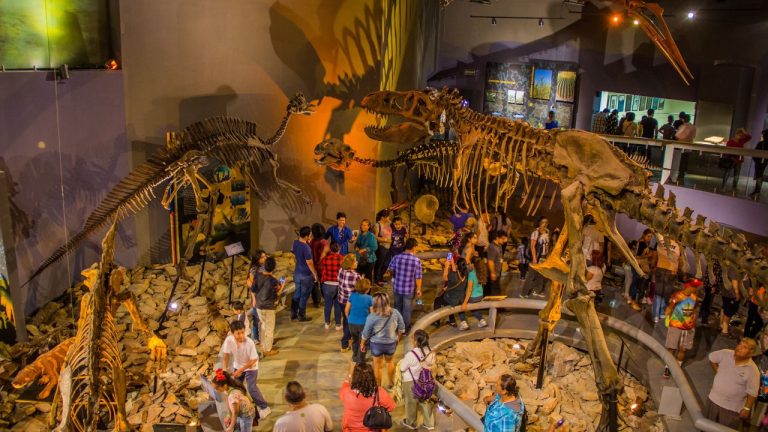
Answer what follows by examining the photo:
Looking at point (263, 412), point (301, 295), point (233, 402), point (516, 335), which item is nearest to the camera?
point (233, 402)

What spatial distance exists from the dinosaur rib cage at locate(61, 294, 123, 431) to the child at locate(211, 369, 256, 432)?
0.87 metres

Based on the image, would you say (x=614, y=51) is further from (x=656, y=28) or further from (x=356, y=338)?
(x=356, y=338)

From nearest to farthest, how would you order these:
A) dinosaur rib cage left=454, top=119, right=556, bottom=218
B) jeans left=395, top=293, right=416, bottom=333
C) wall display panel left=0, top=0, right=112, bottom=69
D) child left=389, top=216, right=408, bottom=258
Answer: dinosaur rib cage left=454, top=119, right=556, bottom=218 < jeans left=395, top=293, right=416, bottom=333 < wall display panel left=0, top=0, right=112, bottom=69 < child left=389, top=216, right=408, bottom=258

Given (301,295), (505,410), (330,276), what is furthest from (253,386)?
(505,410)

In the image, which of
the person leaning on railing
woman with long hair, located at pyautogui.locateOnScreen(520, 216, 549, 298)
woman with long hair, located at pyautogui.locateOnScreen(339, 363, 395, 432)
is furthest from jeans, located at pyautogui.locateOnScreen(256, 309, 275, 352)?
the person leaning on railing

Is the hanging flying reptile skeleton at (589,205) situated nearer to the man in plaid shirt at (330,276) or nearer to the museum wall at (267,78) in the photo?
the man in plaid shirt at (330,276)

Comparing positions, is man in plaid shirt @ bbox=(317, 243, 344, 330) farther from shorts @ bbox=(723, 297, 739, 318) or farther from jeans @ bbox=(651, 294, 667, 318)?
shorts @ bbox=(723, 297, 739, 318)

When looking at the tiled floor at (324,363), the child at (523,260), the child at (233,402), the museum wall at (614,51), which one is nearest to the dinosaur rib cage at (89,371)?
the child at (233,402)

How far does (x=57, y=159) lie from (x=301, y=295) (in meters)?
3.85

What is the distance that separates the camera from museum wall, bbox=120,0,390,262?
937 centimetres

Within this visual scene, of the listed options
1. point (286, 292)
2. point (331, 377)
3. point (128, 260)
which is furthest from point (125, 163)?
point (331, 377)

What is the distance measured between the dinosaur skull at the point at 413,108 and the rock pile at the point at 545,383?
3.57 meters

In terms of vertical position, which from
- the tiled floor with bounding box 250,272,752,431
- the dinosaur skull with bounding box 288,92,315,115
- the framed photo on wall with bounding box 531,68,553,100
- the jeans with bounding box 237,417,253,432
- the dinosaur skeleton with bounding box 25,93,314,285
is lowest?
the tiled floor with bounding box 250,272,752,431

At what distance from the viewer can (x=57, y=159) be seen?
8.27m
